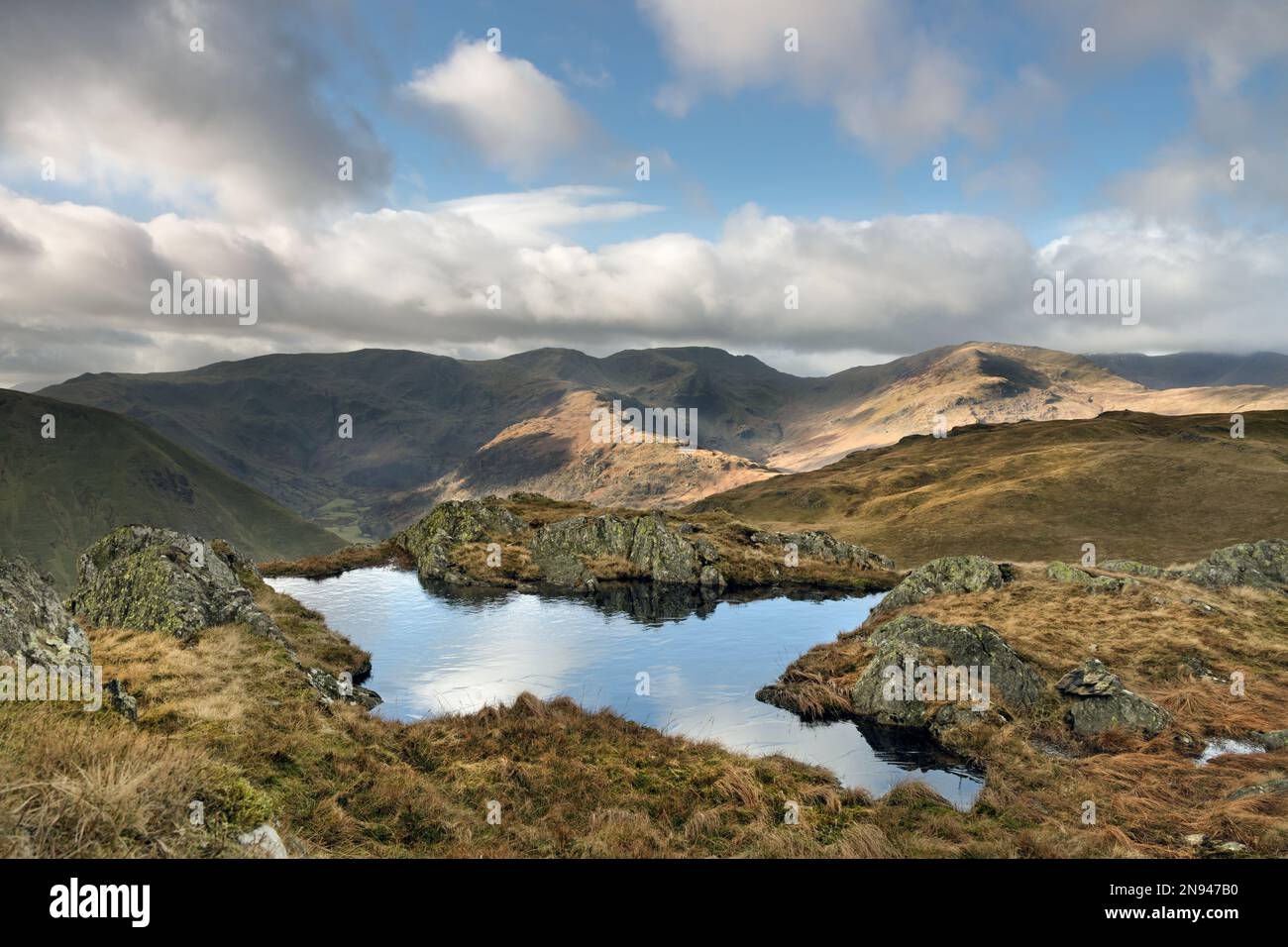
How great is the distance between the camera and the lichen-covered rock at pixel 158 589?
1061 inches

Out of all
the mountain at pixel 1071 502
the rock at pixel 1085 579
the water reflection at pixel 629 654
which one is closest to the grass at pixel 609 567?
the water reflection at pixel 629 654

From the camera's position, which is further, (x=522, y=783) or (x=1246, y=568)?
(x=1246, y=568)

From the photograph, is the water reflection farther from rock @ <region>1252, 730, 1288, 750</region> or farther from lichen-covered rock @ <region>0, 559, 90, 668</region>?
lichen-covered rock @ <region>0, 559, 90, 668</region>

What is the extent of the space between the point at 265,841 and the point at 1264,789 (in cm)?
2704

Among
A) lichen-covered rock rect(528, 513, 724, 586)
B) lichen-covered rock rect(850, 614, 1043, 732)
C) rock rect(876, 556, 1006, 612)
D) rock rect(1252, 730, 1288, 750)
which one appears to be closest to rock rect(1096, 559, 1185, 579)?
rock rect(876, 556, 1006, 612)

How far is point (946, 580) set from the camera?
53281mm

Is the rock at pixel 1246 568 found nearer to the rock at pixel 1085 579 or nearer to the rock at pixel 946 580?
the rock at pixel 1085 579

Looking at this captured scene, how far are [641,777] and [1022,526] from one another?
91171 millimetres

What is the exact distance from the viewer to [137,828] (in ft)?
26.9

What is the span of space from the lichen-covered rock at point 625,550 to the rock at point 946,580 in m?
17.7

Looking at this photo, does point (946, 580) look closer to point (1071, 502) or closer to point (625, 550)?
point (625, 550)

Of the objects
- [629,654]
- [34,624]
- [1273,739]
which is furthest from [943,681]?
[34,624]

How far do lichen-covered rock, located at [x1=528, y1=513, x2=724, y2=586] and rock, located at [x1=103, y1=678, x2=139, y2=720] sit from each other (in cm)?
4592

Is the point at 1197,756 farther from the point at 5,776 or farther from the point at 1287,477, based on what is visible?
the point at 1287,477
